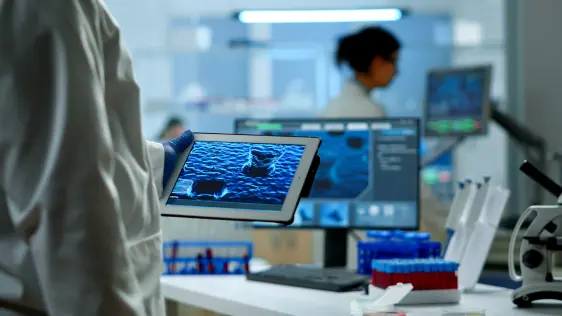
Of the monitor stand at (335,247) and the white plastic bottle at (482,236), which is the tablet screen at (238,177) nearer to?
the white plastic bottle at (482,236)

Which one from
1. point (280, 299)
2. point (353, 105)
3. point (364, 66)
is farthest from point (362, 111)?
point (280, 299)

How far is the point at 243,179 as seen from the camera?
1.74m

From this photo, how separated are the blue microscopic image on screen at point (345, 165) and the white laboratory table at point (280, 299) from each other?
38cm

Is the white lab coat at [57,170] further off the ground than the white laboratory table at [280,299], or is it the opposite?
the white lab coat at [57,170]

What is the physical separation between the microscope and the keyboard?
426 mm

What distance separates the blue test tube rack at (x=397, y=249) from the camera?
233cm

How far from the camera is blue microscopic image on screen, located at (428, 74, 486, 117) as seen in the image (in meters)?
4.74

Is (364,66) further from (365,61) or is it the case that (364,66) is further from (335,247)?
(335,247)

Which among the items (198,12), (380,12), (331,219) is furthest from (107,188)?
(198,12)

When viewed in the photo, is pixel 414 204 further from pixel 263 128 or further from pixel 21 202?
pixel 21 202

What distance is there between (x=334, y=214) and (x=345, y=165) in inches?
5.9

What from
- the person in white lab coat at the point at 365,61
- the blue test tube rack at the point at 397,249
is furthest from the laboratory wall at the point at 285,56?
the blue test tube rack at the point at 397,249

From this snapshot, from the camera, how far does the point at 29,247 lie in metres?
1.14

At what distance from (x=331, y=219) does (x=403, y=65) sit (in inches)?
153
